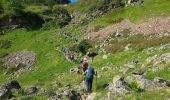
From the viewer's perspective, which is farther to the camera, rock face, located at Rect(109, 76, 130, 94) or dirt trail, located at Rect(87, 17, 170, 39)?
dirt trail, located at Rect(87, 17, 170, 39)

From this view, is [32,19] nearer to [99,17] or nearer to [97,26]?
[99,17]

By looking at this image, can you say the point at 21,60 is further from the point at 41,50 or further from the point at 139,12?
the point at 139,12

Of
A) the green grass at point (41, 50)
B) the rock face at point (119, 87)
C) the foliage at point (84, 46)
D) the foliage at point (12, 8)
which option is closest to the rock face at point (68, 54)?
the green grass at point (41, 50)

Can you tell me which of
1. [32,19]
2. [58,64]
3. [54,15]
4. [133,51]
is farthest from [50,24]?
[133,51]

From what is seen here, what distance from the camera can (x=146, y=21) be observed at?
235ft

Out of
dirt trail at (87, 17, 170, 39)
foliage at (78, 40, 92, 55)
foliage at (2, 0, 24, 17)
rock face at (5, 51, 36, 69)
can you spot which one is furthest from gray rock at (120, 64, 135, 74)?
foliage at (2, 0, 24, 17)

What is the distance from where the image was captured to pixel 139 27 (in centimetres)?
6831

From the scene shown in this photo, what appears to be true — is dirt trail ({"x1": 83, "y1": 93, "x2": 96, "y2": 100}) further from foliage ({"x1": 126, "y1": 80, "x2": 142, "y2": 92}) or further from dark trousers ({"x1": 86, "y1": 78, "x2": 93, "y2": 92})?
foliage ({"x1": 126, "y1": 80, "x2": 142, "y2": 92})

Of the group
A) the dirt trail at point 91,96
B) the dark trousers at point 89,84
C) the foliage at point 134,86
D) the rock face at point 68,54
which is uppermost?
the foliage at point 134,86

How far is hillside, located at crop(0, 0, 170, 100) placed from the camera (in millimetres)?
32219

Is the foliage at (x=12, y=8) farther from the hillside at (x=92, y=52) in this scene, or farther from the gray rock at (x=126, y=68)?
the gray rock at (x=126, y=68)

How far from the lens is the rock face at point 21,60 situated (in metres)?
63.8

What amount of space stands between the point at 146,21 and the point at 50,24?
2645 cm

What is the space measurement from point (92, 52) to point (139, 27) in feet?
37.9
